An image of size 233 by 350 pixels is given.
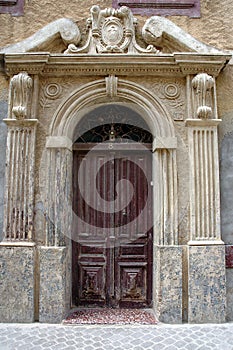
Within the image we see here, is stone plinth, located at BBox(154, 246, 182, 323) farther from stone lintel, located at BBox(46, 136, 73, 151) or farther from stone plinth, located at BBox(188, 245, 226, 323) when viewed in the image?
stone lintel, located at BBox(46, 136, 73, 151)

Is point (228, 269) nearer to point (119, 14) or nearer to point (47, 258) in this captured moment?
point (47, 258)

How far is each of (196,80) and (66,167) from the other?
2360 mm

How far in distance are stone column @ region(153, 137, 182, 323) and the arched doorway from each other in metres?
0.40

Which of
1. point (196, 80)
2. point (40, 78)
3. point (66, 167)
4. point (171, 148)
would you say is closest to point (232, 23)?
point (196, 80)

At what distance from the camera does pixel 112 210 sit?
215 inches

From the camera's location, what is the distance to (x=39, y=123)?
16.6 ft

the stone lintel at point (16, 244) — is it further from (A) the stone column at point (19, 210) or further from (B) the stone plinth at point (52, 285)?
(B) the stone plinth at point (52, 285)

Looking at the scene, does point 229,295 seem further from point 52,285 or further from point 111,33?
point 111,33

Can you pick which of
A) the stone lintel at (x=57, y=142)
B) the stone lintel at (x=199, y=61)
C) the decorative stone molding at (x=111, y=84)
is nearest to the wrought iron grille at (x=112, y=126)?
the decorative stone molding at (x=111, y=84)

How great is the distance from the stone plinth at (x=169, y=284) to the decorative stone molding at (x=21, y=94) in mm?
2867

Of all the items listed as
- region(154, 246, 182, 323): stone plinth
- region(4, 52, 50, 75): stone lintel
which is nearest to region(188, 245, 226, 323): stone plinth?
region(154, 246, 182, 323): stone plinth

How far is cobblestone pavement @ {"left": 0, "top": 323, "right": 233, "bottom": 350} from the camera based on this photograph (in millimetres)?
3932

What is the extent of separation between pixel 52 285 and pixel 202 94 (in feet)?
11.8

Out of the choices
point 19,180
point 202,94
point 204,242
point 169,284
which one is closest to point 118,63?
point 202,94
